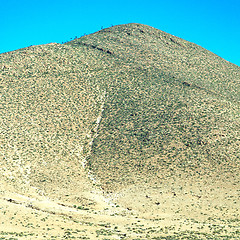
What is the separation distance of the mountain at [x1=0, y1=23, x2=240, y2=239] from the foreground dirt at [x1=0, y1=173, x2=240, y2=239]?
48cm

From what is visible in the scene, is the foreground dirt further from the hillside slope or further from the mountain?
the hillside slope

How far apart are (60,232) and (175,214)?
15.1 m

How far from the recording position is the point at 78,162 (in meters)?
62.1

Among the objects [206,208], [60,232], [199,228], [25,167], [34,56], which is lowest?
[60,232]

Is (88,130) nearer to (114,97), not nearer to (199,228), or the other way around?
(114,97)

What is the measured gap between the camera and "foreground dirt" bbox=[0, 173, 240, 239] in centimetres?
3834

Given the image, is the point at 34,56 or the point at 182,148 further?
the point at 34,56

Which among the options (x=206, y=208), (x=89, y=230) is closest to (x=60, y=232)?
(x=89, y=230)

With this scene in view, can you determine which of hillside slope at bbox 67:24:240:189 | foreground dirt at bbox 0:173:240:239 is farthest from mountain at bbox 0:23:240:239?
foreground dirt at bbox 0:173:240:239

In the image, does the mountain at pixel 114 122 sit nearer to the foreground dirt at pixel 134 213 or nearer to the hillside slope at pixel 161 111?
the hillside slope at pixel 161 111

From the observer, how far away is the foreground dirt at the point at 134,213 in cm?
3834

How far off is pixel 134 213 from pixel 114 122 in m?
25.7

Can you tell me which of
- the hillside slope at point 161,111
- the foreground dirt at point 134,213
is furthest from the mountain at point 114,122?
the foreground dirt at point 134,213

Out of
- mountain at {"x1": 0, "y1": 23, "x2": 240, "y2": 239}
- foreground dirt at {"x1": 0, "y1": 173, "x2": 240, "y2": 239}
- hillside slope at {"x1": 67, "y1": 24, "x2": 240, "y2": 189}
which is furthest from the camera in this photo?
hillside slope at {"x1": 67, "y1": 24, "x2": 240, "y2": 189}
